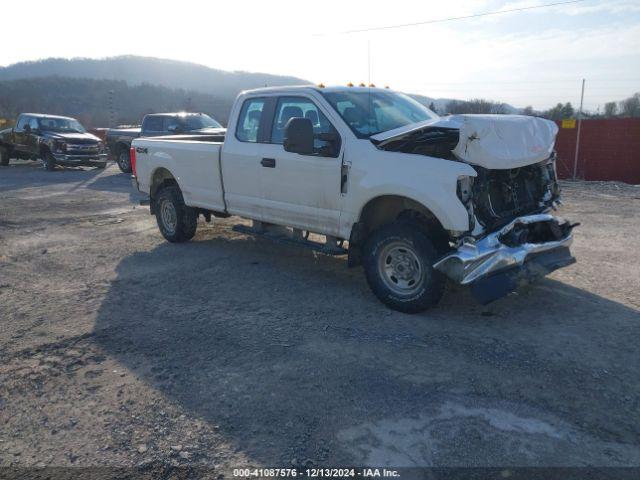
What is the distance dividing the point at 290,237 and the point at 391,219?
4.67 feet

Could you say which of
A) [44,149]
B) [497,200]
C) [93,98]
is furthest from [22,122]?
[93,98]

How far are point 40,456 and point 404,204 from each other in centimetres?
357

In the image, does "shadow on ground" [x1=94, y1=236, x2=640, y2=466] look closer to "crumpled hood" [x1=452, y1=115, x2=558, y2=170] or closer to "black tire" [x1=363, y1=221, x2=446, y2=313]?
"black tire" [x1=363, y1=221, x2=446, y2=313]

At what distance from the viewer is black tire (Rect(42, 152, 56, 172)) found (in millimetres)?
18578

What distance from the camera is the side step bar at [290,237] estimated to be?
5617 mm

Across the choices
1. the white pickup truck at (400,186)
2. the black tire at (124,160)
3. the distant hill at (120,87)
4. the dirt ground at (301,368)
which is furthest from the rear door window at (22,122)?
the distant hill at (120,87)

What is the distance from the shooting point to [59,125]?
19469 mm

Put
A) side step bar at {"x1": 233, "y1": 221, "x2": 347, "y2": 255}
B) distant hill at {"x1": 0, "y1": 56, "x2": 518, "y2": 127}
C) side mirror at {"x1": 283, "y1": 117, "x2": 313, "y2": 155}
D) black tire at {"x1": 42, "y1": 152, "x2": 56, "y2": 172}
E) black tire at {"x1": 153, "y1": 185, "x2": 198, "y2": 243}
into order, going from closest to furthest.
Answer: side mirror at {"x1": 283, "y1": 117, "x2": 313, "y2": 155}, side step bar at {"x1": 233, "y1": 221, "x2": 347, "y2": 255}, black tire at {"x1": 153, "y1": 185, "x2": 198, "y2": 243}, black tire at {"x1": 42, "y1": 152, "x2": 56, "y2": 172}, distant hill at {"x1": 0, "y1": 56, "x2": 518, "y2": 127}

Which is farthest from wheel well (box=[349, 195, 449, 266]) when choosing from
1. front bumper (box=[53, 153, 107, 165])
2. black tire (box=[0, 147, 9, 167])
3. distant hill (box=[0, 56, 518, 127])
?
distant hill (box=[0, 56, 518, 127])

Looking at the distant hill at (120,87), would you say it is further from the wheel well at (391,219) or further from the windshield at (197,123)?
the wheel well at (391,219)

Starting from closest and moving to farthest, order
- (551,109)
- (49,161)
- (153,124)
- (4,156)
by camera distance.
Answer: (153,124)
(49,161)
(4,156)
(551,109)

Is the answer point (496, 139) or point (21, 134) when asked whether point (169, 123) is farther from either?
point (496, 139)

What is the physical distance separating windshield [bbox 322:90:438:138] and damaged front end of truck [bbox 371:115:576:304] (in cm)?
34

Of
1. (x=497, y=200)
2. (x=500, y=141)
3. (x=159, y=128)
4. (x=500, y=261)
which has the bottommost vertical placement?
(x=500, y=261)
